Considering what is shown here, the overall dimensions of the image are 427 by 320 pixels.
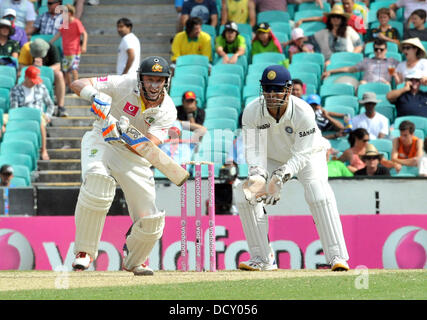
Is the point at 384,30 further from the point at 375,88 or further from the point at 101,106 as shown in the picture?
the point at 101,106

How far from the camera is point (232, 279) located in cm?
868

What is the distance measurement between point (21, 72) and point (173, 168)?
7.23 m

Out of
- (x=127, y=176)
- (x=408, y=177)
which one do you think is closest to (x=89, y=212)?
(x=127, y=176)

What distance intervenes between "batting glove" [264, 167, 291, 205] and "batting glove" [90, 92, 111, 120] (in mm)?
1568

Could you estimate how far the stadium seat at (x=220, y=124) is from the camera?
14312 mm

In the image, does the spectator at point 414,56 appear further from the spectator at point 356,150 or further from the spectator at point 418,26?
the spectator at point 356,150

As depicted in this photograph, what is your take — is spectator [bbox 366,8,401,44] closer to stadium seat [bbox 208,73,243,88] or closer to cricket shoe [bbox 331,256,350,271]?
stadium seat [bbox 208,73,243,88]

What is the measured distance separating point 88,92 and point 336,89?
665cm

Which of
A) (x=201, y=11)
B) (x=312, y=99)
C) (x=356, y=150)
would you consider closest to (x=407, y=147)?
(x=356, y=150)

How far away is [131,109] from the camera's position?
9.23 meters

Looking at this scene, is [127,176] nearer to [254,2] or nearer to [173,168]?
[173,168]

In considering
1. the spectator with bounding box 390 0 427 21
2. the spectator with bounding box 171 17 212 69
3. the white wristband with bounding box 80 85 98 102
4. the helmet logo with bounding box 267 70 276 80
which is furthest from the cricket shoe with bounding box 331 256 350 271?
the spectator with bounding box 390 0 427 21

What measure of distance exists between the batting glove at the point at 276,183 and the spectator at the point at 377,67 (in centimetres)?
624

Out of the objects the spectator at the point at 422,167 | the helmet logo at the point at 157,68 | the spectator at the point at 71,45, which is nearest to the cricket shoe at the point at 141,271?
the helmet logo at the point at 157,68
